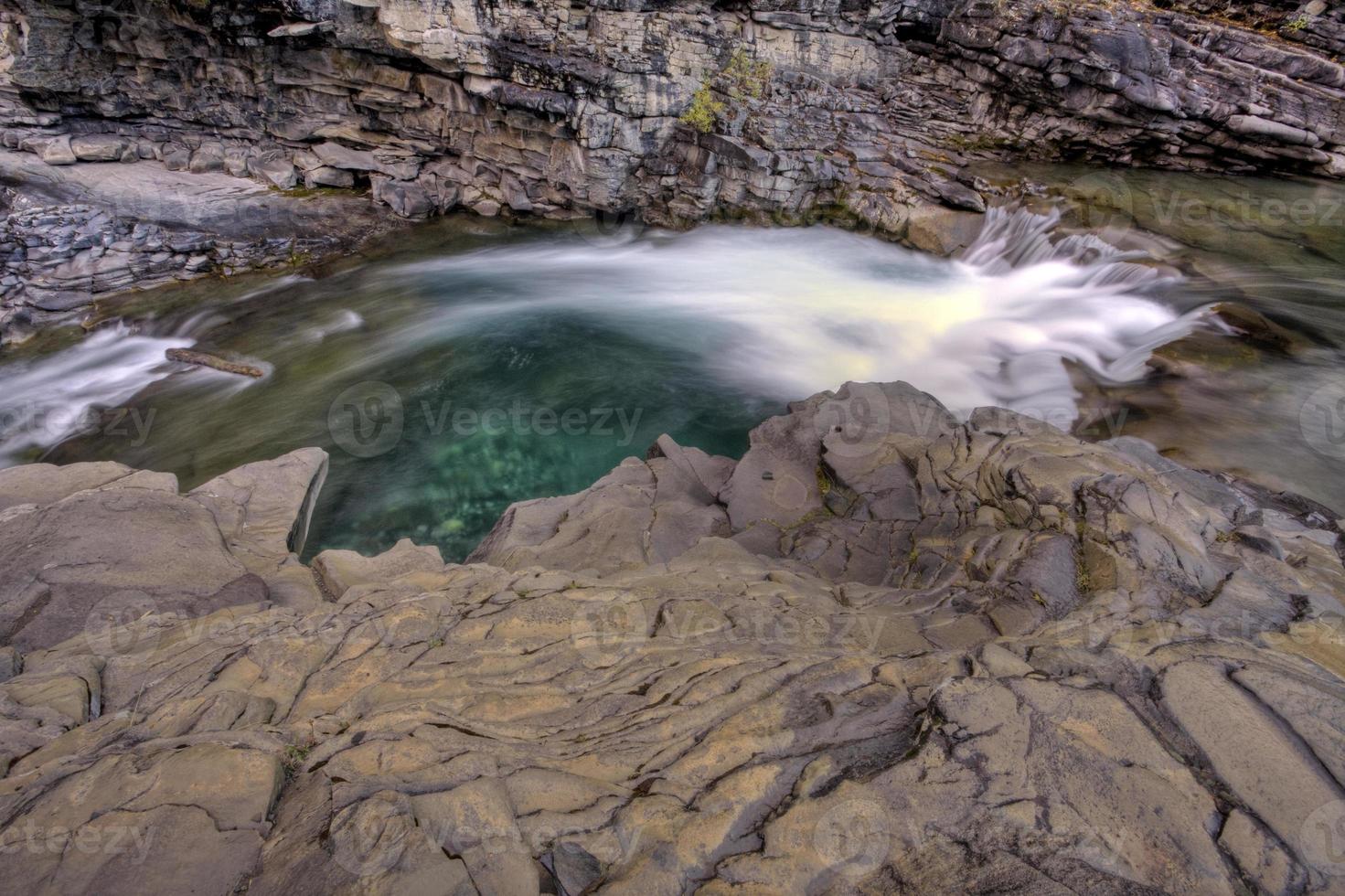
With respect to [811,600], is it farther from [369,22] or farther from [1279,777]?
[369,22]

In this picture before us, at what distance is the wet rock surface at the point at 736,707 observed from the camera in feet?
8.52

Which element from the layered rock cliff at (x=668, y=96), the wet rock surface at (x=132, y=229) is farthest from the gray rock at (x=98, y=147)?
the wet rock surface at (x=132, y=229)

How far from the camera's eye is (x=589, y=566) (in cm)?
586

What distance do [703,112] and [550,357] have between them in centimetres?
690

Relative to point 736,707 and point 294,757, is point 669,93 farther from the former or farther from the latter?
point 294,757

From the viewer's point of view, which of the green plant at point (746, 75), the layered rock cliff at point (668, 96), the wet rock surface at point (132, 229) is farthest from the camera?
the green plant at point (746, 75)

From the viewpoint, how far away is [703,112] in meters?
14.2

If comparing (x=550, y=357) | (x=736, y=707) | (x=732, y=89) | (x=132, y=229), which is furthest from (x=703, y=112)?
(x=736, y=707)

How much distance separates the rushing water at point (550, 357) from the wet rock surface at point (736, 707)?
2.72 metres

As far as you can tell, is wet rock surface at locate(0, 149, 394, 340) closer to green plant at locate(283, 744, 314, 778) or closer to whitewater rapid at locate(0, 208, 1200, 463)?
whitewater rapid at locate(0, 208, 1200, 463)

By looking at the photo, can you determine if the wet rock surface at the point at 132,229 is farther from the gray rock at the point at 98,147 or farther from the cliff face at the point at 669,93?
the cliff face at the point at 669,93

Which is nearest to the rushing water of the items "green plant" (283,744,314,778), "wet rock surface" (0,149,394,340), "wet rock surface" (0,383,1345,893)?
"wet rock surface" (0,149,394,340)

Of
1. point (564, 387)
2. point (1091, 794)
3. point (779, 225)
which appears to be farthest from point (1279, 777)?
point (779, 225)

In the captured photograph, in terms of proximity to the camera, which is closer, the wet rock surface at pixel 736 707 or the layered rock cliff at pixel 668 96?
the wet rock surface at pixel 736 707
